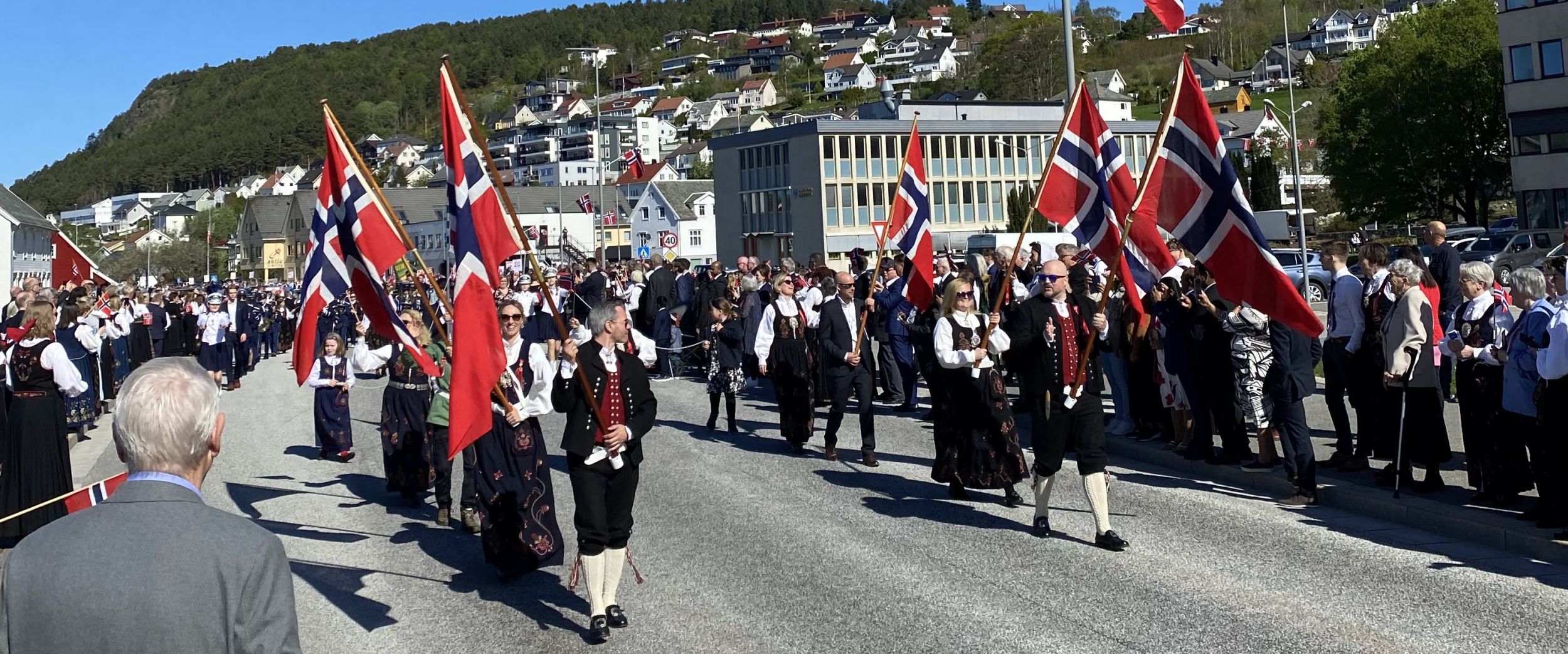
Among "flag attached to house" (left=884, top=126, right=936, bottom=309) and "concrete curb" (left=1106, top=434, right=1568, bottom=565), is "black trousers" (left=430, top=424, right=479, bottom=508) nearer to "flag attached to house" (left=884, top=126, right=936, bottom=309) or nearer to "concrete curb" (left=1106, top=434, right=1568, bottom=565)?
"flag attached to house" (left=884, top=126, right=936, bottom=309)

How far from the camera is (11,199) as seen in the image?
159 feet

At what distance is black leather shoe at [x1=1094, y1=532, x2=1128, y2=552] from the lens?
30.0 feet

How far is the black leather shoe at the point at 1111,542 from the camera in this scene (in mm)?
9133

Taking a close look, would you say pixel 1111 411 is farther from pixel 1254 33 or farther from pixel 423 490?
pixel 1254 33

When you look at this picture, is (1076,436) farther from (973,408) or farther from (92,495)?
(92,495)

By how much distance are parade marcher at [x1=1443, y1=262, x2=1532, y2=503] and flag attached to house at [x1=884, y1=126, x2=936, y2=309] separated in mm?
5567

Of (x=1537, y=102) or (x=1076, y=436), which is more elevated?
(x=1537, y=102)

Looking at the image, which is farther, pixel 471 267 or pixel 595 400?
pixel 471 267

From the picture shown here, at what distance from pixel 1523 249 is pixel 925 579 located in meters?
35.8

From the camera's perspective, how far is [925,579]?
8555mm

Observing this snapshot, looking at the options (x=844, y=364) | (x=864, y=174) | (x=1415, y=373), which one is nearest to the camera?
(x=1415, y=373)

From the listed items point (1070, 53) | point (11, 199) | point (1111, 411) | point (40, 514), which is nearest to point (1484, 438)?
point (1111, 411)

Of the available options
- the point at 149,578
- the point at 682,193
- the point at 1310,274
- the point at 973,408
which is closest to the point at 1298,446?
the point at 973,408

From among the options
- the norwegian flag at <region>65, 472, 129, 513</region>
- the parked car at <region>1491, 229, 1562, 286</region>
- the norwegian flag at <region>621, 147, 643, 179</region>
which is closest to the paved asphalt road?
the norwegian flag at <region>65, 472, 129, 513</region>
